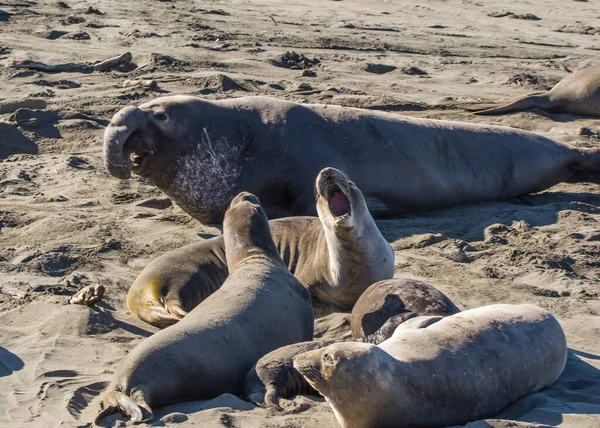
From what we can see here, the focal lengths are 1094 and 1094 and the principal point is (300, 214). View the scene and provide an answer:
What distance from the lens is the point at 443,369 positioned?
3.98 m

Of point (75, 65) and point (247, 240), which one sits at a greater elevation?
point (247, 240)

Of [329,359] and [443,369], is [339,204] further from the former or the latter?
[329,359]

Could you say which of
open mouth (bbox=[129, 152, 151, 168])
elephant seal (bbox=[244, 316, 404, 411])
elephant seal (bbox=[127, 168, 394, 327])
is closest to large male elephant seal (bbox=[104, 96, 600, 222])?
open mouth (bbox=[129, 152, 151, 168])

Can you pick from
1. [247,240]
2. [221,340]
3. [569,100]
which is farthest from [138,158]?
[569,100]

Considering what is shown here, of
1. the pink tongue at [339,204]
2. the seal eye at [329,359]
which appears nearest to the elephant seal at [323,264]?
the pink tongue at [339,204]

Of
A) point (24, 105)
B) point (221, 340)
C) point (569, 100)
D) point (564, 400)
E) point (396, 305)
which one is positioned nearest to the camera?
point (564, 400)

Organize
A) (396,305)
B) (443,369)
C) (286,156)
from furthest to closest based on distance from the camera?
(286,156), (396,305), (443,369)

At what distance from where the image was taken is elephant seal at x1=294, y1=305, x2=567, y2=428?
3715 mm

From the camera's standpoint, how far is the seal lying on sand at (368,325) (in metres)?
4.49

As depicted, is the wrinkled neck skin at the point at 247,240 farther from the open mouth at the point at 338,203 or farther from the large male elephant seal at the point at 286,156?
the large male elephant seal at the point at 286,156

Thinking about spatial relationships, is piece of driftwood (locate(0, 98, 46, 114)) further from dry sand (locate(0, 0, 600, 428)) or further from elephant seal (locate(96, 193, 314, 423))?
elephant seal (locate(96, 193, 314, 423))

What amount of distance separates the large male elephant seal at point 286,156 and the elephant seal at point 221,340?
208 cm

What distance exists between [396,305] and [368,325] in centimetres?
16

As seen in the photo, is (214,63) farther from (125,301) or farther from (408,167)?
(125,301)
